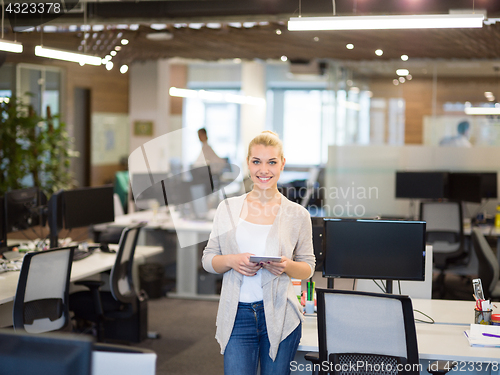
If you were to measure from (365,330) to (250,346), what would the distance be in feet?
1.57

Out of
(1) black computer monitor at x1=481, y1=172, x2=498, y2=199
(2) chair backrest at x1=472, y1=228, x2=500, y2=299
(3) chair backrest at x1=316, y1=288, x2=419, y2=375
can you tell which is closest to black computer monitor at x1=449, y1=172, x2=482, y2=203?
(1) black computer monitor at x1=481, y1=172, x2=498, y2=199

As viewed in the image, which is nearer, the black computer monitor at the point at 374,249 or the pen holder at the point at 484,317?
the pen holder at the point at 484,317

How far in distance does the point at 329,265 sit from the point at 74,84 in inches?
352

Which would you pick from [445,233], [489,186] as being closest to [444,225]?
[445,233]

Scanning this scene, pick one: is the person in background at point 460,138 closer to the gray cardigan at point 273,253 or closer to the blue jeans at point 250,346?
the gray cardigan at point 273,253

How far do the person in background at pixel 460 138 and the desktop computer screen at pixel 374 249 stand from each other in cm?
521

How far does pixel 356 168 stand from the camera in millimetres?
7938

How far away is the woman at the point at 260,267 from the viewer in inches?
85.9

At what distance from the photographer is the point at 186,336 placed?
4.83 meters

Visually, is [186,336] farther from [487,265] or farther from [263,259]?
[263,259]

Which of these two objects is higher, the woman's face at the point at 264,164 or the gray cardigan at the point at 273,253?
the woman's face at the point at 264,164

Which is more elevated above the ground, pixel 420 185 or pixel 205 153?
pixel 205 153

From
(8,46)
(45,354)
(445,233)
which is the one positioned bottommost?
(445,233)

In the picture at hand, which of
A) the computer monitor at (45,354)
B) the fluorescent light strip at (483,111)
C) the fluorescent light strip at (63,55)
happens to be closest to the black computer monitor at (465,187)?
the fluorescent light strip at (483,111)
